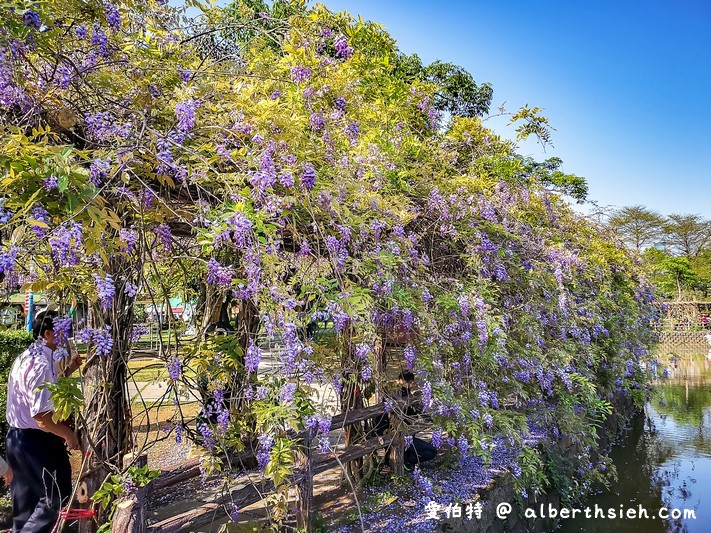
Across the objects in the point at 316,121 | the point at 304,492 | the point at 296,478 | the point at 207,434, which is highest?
the point at 316,121

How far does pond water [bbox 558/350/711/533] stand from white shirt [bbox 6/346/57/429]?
4834mm

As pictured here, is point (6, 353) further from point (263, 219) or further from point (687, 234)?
point (687, 234)

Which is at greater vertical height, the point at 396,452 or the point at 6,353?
the point at 6,353

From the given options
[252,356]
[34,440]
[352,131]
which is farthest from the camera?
[352,131]

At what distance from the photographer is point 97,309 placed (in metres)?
2.40

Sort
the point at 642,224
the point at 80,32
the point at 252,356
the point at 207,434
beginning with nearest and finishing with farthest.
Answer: the point at 80,32, the point at 252,356, the point at 207,434, the point at 642,224

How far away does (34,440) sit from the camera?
2672 mm

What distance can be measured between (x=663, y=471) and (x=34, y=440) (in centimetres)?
746

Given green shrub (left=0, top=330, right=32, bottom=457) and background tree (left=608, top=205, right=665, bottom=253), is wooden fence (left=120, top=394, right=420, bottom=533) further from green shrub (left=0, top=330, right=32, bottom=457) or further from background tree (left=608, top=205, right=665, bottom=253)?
background tree (left=608, top=205, right=665, bottom=253)

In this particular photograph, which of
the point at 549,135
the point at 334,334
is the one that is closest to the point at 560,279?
the point at 549,135

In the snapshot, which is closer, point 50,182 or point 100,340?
point 50,182

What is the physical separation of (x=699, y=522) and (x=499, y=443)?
285 cm

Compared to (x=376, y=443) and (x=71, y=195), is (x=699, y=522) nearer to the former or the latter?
(x=376, y=443)

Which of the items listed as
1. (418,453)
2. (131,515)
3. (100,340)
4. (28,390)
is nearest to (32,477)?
(28,390)
